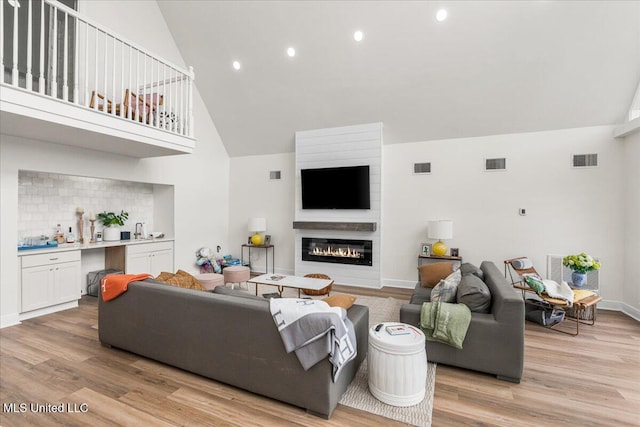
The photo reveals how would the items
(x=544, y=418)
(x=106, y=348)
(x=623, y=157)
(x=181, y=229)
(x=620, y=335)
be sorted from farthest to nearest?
(x=181, y=229) → (x=623, y=157) → (x=620, y=335) → (x=106, y=348) → (x=544, y=418)

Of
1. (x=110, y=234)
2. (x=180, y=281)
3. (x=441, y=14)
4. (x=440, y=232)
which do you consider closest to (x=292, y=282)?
(x=180, y=281)

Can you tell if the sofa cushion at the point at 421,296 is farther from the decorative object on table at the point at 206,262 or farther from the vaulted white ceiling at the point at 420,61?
the decorative object on table at the point at 206,262

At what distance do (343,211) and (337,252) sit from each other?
0.81 meters

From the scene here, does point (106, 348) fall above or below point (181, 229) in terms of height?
below

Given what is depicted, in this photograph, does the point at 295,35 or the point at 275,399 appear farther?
the point at 295,35

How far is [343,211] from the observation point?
5652 mm

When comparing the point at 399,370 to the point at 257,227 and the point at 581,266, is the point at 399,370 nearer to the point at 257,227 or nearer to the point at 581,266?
the point at 581,266

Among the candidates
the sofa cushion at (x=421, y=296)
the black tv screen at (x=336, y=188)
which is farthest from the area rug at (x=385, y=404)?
the black tv screen at (x=336, y=188)

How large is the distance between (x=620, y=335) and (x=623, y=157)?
2.56 metres

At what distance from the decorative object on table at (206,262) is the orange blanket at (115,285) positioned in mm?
3210

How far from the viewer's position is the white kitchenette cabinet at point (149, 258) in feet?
15.8

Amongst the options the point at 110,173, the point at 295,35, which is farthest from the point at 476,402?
the point at 110,173

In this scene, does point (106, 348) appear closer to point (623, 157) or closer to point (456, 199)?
point (456, 199)

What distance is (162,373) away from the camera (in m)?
2.50
